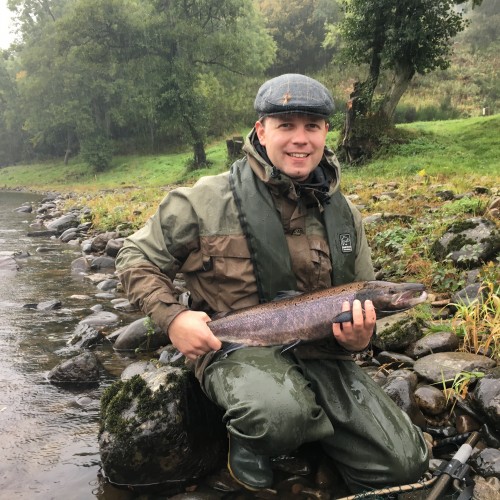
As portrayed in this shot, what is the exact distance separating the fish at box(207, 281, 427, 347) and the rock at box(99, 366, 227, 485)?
2.07 ft

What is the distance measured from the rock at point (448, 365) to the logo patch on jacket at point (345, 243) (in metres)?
1.38

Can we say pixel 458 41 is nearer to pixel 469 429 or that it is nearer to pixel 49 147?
pixel 49 147

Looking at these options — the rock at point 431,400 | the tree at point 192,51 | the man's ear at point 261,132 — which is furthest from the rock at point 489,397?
the tree at point 192,51

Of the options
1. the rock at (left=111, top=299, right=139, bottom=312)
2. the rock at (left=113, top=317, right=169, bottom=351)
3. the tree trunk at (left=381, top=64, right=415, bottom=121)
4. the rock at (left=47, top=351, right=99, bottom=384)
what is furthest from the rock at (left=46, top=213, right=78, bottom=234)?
the tree trunk at (left=381, top=64, right=415, bottom=121)

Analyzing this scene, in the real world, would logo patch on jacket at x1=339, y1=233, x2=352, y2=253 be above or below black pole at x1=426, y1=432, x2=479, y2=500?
above

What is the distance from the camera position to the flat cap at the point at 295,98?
320 centimetres

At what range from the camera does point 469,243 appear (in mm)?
6035

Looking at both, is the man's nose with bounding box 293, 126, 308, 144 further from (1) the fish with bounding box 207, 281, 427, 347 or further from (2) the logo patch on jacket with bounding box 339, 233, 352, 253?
(1) the fish with bounding box 207, 281, 427, 347

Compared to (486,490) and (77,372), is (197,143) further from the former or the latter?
(486,490)

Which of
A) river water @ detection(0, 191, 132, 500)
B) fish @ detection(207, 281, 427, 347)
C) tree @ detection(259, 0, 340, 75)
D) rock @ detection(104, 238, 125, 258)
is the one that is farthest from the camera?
tree @ detection(259, 0, 340, 75)

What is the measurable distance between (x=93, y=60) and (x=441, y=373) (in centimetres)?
3484

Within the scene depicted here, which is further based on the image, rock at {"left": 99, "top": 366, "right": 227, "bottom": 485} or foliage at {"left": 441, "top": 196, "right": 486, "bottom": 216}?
foliage at {"left": 441, "top": 196, "right": 486, "bottom": 216}

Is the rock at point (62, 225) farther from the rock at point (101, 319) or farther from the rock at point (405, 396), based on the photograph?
the rock at point (405, 396)

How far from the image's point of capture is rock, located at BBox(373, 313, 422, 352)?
465 centimetres
